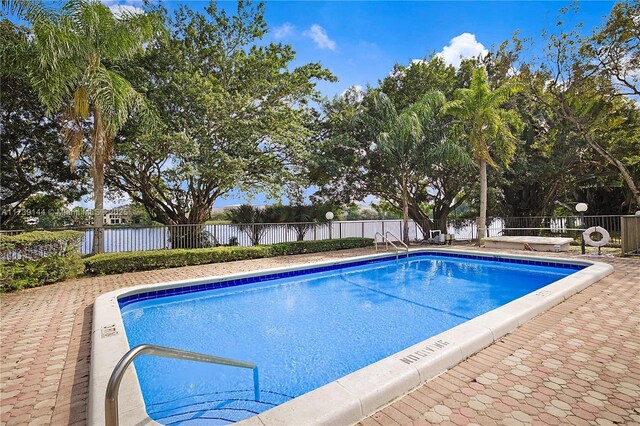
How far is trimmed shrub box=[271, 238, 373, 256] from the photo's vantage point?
1225 cm

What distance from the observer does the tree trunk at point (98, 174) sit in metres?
8.80

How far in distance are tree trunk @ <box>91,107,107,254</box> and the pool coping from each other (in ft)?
17.7

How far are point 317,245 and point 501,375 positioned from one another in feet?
34.6

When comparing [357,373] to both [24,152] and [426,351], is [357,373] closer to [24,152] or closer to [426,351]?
[426,351]

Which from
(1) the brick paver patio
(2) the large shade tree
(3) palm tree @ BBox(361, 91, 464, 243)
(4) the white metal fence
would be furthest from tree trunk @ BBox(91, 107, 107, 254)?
(2) the large shade tree

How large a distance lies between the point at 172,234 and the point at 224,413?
998cm

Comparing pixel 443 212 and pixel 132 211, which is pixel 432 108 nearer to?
pixel 443 212

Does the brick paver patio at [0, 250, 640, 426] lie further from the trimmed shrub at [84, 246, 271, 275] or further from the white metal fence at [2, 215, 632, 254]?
the white metal fence at [2, 215, 632, 254]

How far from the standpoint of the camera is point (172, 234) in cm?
1163

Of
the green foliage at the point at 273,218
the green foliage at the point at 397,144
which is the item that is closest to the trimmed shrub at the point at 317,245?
the green foliage at the point at 273,218

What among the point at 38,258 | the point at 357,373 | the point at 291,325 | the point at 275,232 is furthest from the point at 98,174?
the point at 357,373

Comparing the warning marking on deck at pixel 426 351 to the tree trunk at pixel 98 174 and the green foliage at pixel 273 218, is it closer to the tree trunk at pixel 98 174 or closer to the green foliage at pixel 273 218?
the tree trunk at pixel 98 174

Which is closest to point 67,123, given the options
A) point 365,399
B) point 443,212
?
point 365,399

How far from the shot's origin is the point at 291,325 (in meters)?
5.45
